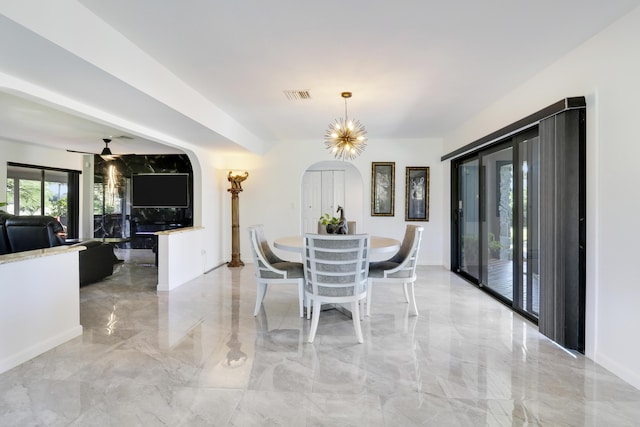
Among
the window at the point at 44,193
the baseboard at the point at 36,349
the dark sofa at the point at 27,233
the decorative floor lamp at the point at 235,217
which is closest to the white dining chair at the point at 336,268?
the baseboard at the point at 36,349

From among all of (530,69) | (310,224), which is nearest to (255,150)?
(310,224)

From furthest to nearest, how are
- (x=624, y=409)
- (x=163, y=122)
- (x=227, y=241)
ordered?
(x=227, y=241) → (x=163, y=122) → (x=624, y=409)

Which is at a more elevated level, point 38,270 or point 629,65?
point 629,65

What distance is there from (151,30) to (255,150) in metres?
3.81

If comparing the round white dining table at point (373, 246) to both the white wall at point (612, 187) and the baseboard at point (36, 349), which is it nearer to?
the white wall at point (612, 187)

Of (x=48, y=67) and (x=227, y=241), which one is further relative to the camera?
(x=227, y=241)

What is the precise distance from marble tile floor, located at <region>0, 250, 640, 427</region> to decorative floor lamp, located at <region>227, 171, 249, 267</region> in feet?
8.50

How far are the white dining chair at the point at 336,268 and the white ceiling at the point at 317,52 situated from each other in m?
1.55

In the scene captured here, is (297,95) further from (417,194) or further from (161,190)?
(161,190)

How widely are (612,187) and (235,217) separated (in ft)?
18.0

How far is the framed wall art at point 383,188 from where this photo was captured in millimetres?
6531

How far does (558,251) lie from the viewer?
2.72 metres

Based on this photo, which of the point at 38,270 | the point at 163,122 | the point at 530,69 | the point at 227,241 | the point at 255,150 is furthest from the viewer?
the point at 227,241

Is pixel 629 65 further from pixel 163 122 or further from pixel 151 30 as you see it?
pixel 163 122
